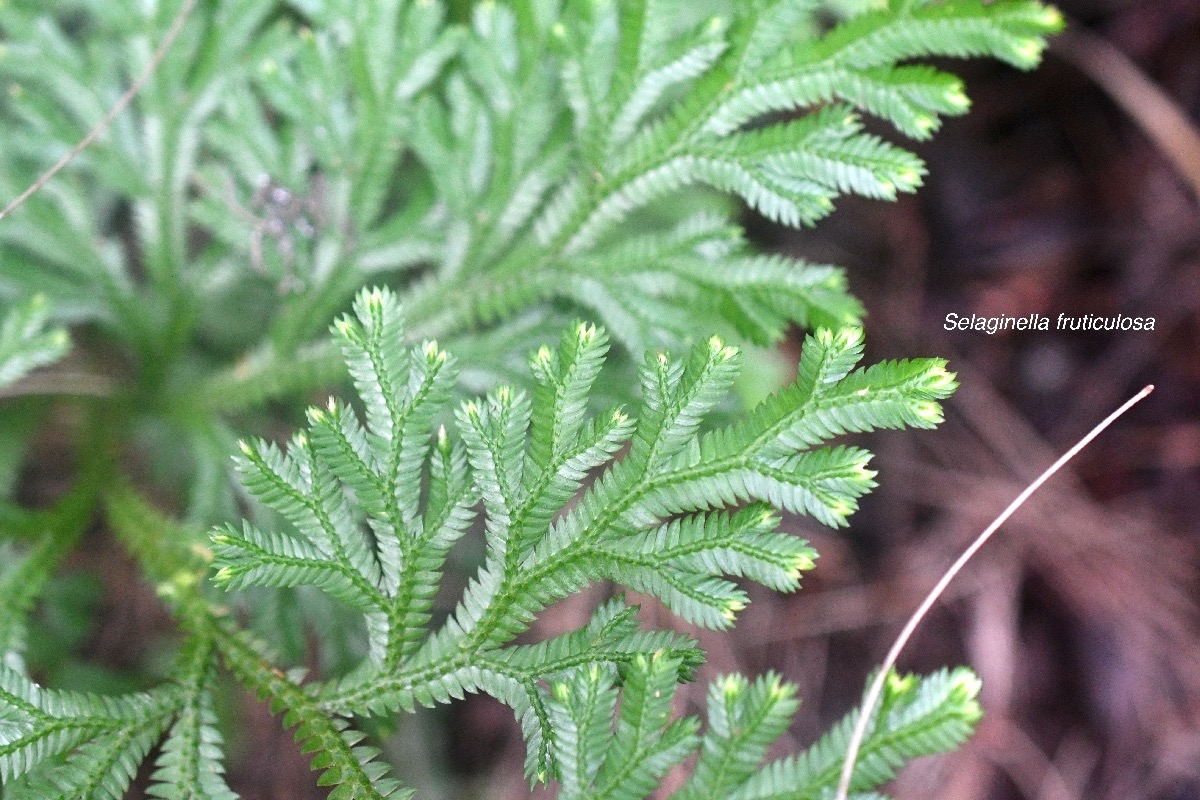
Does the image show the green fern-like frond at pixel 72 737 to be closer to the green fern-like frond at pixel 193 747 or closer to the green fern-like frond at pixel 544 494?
the green fern-like frond at pixel 193 747

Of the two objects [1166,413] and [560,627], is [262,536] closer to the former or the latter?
[560,627]

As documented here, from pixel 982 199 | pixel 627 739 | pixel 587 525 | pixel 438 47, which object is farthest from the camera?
pixel 982 199

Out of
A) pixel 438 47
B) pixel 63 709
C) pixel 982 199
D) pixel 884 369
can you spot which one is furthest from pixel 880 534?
pixel 63 709

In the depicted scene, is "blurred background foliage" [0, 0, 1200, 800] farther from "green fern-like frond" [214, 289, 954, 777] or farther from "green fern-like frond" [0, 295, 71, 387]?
"green fern-like frond" [214, 289, 954, 777]

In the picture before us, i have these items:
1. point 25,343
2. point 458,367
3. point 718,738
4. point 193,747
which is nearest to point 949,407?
point 458,367

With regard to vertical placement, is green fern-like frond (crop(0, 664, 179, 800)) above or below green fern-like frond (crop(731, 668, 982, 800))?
above

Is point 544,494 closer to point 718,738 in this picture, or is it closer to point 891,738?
point 718,738

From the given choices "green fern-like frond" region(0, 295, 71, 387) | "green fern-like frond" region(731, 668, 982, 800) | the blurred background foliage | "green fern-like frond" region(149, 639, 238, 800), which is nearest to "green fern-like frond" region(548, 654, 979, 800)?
"green fern-like frond" region(731, 668, 982, 800)
